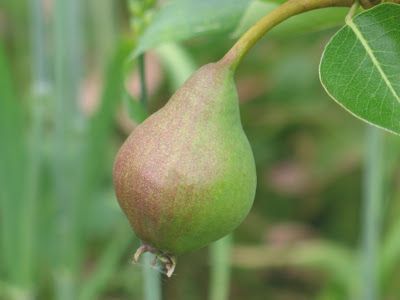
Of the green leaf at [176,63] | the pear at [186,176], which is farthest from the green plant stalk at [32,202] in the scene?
the pear at [186,176]

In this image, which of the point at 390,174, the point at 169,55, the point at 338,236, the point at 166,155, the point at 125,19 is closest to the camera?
the point at 166,155

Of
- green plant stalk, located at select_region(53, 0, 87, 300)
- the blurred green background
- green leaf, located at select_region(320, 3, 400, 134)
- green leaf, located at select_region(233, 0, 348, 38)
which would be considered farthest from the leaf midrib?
green plant stalk, located at select_region(53, 0, 87, 300)

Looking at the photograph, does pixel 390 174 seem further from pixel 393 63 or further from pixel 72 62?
pixel 393 63

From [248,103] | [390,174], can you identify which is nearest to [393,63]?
[390,174]

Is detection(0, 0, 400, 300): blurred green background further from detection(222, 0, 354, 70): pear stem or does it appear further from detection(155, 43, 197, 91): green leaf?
detection(222, 0, 354, 70): pear stem

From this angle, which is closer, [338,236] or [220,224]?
[220,224]

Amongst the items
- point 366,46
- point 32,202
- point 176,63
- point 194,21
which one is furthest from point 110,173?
point 366,46
